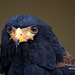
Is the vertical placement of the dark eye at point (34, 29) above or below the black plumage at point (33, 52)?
above

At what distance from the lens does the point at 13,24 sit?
1.31 m

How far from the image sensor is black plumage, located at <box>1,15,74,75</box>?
4.30ft

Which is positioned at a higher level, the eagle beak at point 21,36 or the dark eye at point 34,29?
the dark eye at point 34,29

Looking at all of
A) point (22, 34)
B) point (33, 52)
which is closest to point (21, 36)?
point (22, 34)

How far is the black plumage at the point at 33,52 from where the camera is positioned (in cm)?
131

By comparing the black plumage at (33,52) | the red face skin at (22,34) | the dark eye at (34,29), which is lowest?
the black plumage at (33,52)

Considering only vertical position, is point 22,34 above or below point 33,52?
above

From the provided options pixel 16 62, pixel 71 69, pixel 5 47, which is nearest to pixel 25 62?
pixel 16 62

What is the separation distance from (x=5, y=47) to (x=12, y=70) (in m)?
0.17

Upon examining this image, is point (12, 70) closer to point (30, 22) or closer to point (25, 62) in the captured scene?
point (25, 62)

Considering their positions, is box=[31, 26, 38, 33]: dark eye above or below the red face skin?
above

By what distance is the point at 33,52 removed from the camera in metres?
1.31

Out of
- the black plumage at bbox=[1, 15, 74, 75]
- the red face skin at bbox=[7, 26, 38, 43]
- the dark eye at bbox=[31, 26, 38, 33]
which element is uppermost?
the dark eye at bbox=[31, 26, 38, 33]

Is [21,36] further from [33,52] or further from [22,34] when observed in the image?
[33,52]
